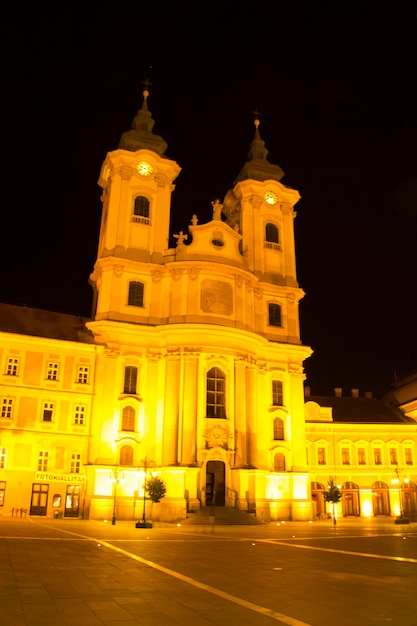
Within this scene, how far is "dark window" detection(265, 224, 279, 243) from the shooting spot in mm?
53425

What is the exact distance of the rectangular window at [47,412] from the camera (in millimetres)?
41188

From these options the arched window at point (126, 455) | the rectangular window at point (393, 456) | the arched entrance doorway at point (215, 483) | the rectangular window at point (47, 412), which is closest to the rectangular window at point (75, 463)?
the arched window at point (126, 455)

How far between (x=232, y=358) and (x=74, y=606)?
118 ft

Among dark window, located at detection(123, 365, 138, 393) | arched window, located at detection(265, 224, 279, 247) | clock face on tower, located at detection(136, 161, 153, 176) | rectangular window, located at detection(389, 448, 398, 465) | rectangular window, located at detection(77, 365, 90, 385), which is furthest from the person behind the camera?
rectangular window, located at detection(389, 448, 398, 465)

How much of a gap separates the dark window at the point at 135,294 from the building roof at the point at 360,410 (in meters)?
23.4

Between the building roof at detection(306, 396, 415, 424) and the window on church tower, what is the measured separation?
57.6ft

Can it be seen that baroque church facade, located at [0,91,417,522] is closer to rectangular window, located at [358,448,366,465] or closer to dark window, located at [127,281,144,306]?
dark window, located at [127,281,144,306]

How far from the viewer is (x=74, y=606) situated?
877 cm

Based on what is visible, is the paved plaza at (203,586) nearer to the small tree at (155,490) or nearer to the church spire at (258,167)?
the small tree at (155,490)

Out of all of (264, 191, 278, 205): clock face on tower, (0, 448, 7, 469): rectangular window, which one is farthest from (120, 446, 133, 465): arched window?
(264, 191, 278, 205): clock face on tower

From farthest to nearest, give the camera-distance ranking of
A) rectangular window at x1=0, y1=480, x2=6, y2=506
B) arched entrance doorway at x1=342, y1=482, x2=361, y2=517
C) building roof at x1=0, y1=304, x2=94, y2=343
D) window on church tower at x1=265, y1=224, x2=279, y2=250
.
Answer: arched entrance doorway at x1=342, y1=482, x2=361, y2=517
window on church tower at x1=265, y1=224, x2=279, y2=250
building roof at x1=0, y1=304, x2=94, y2=343
rectangular window at x1=0, y1=480, x2=6, y2=506

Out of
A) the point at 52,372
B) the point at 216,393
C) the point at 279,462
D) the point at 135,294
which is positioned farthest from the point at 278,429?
the point at 52,372

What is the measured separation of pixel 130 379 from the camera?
43906mm

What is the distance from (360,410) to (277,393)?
52.9ft
